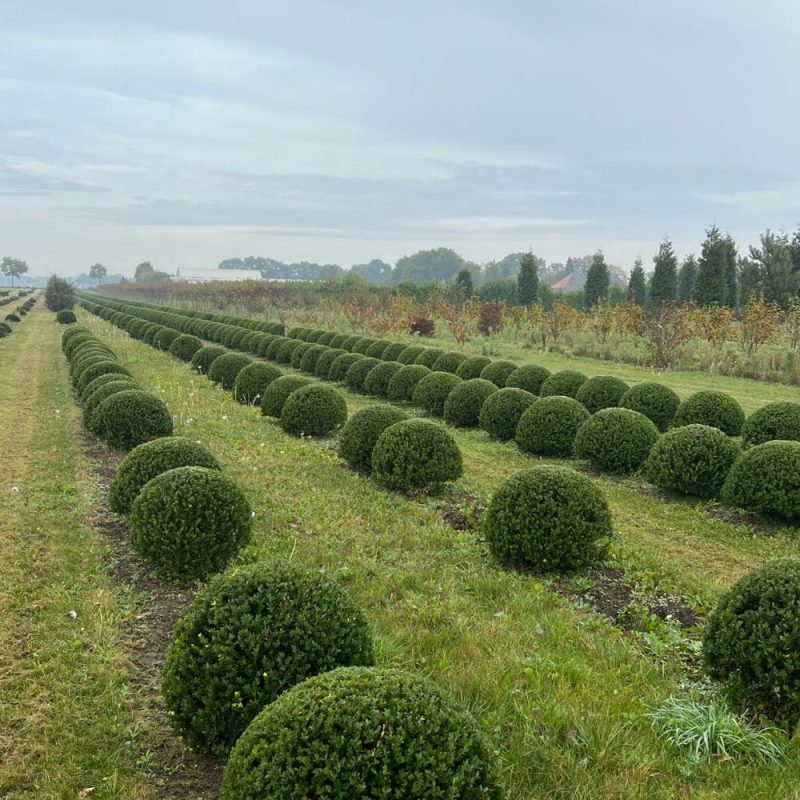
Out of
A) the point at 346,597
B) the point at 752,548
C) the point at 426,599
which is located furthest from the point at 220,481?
the point at 752,548

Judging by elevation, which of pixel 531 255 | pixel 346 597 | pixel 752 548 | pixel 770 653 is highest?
pixel 531 255

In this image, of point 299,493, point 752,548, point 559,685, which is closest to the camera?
point 559,685

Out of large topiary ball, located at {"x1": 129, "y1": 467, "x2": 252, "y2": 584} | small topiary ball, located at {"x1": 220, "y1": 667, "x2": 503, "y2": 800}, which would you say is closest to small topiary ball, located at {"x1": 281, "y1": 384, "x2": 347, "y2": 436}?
large topiary ball, located at {"x1": 129, "y1": 467, "x2": 252, "y2": 584}

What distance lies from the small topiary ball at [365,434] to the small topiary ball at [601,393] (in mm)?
5824

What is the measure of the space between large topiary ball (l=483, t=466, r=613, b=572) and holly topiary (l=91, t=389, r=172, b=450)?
705 centimetres

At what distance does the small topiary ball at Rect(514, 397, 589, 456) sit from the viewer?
12.0 m

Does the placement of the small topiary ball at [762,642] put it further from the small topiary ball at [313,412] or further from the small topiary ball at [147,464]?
the small topiary ball at [313,412]

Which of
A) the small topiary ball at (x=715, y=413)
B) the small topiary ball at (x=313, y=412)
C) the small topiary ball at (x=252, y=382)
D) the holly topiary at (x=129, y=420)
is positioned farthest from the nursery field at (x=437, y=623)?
the small topiary ball at (x=252, y=382)

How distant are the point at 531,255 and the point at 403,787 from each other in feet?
169

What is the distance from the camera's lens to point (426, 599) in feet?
20.0

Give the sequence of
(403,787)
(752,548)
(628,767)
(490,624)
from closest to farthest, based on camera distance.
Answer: (403,787), (628,767), (490,624), (752,548)

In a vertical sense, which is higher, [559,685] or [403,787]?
[403,787]

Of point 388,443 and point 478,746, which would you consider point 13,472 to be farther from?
point 478,746

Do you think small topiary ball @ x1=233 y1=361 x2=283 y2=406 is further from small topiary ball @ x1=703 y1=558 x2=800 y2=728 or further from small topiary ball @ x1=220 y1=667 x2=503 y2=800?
small topiary ball @ x1=220 y1=667 x2=503 y2=800
